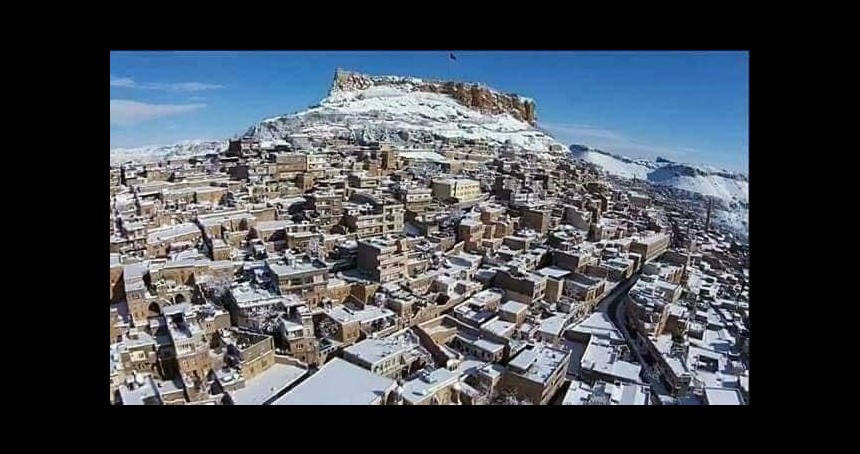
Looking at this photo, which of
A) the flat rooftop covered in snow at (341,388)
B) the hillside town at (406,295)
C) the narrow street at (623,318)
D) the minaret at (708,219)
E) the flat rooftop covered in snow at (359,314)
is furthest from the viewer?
the minaret at (708,219)

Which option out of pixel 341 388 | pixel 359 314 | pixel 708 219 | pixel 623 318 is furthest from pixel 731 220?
pixel 341 388

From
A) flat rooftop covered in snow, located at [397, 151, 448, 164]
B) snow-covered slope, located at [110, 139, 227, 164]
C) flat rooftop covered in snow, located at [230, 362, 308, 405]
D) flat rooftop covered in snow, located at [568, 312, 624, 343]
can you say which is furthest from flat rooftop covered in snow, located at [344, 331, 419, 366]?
snow-covered slope, located at [110, 139, 227, 164]

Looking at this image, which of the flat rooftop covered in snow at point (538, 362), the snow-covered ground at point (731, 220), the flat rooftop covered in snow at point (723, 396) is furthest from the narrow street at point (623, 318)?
the snow-covered ground at point (731, 220)

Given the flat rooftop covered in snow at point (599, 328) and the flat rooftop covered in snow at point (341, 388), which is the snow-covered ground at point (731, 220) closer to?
the flat rooftop covered in snow at point (599, 328)

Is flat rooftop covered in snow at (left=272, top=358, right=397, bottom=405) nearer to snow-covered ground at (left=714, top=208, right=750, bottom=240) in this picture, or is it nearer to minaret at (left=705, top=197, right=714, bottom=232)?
snow-covered ground at (left=714, top=208, right=750, bottom=240)

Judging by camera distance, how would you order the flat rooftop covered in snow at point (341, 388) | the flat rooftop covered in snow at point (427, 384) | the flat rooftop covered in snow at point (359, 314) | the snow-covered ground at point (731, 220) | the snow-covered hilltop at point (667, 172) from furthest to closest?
1. the snow-covered hilltop at point (667, 172)
2. the snow-covered ground at point (731, 220)
3. the flat rooftop covered in snow at point (359, 314)
4. the flat rooftop covered in snow at point (427, 384)
5. the flat rooftop covered in snow at point (341, 388)

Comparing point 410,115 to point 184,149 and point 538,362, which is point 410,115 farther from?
point 538,362
